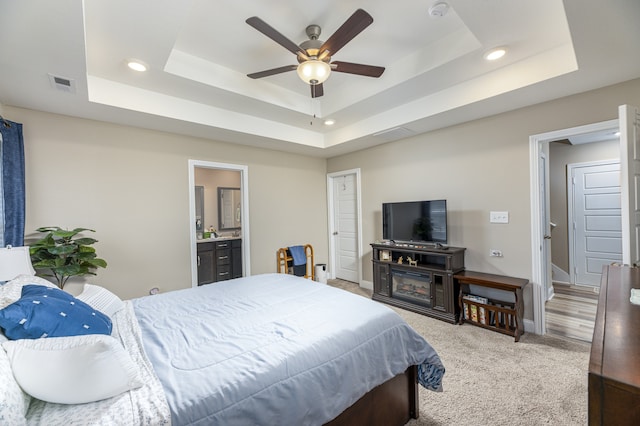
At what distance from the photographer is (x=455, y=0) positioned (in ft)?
5.73

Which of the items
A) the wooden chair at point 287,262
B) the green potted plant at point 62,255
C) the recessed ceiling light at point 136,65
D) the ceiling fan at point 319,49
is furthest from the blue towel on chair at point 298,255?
the recessed ceiling light at point 136,65

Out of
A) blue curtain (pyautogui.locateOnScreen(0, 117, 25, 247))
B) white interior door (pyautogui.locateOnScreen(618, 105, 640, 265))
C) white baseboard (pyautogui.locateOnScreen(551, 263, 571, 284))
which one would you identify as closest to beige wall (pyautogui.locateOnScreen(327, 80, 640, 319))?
white interior door (pyautogui.locateOnScreen(618, 105, 640, 265))

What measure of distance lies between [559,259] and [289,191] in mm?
4795

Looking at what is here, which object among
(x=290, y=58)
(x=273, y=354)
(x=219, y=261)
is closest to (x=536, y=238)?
(x=273, y=354)

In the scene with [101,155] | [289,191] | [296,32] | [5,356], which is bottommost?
[5,356]

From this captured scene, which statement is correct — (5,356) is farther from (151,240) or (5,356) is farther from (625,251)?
(625,251)

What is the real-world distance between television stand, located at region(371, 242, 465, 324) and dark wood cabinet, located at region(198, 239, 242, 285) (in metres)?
2.38

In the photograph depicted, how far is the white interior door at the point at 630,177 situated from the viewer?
1955 mm

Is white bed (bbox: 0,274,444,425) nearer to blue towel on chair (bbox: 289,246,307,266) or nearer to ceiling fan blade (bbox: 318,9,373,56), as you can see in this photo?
ceiling fan blade (bbox: 318,9,373,56)

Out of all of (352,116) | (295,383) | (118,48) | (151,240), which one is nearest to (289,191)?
(352,116)

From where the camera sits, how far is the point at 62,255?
262 centimetres

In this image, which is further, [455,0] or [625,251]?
[625,251]

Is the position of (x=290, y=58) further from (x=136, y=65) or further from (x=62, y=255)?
(x=62, y=255)

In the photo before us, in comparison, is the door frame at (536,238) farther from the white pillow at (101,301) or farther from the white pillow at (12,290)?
the white pillow at (12,290)
